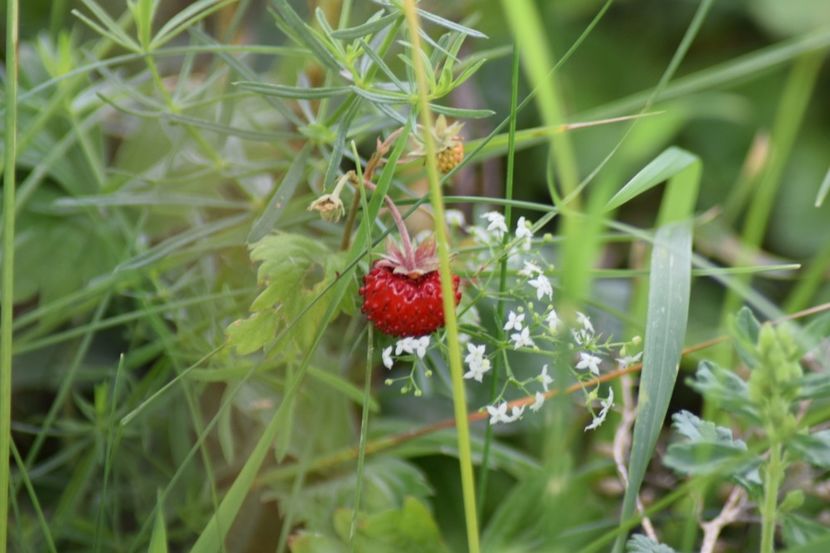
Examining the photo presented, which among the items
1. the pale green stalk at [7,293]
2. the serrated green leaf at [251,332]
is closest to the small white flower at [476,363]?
the serrated green leaf at [251,332]

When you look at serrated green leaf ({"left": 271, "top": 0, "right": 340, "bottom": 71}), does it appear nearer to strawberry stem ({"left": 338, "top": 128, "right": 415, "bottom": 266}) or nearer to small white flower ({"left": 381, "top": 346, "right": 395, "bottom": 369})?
strawberry stem ({"left": 338, "top": 128, "right": 415, "bottom": 266})

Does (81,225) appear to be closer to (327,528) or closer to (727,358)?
(327,528)

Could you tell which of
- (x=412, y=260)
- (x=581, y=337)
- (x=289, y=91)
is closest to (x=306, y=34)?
(x=289, y=91)

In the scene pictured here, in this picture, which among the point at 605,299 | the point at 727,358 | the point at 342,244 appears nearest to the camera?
the point at 342,244

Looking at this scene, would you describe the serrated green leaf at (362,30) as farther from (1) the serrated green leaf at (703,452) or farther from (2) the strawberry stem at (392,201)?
(1) the serrated green leaf at (703,452)

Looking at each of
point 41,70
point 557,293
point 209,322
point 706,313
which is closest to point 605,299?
point 706,313

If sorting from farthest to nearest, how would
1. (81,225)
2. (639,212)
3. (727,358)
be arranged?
(639,212) → (81,225) → (727,358)
